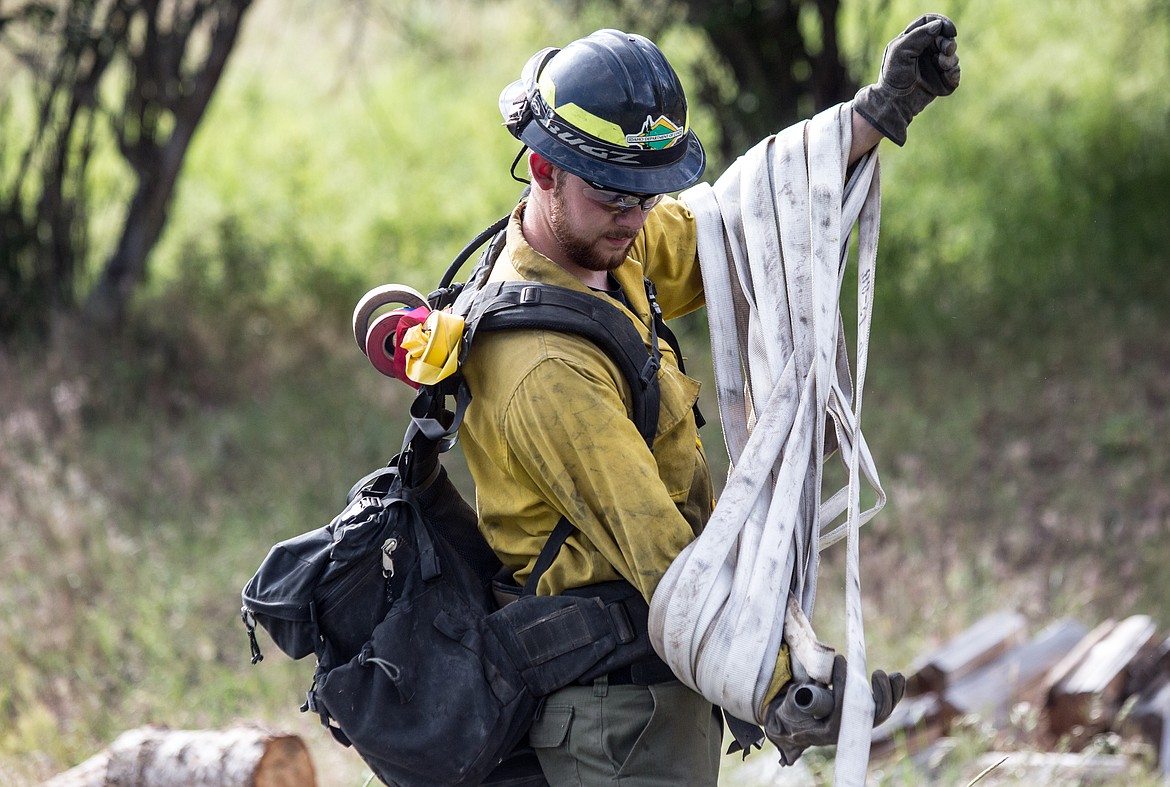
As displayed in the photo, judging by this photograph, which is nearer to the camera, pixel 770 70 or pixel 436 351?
pixel 436 351

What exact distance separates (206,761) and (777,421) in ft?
6.35

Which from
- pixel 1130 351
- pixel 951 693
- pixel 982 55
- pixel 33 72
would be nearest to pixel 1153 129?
pixel 982 55

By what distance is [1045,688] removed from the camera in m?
4.50

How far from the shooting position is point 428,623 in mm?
2568

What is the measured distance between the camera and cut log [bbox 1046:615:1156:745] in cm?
438

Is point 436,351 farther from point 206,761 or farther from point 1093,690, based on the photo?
point 1093,690

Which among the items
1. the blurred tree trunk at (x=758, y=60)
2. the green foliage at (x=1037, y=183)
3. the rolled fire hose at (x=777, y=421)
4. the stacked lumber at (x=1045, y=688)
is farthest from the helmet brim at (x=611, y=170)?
the green foliage at (x=1037, y=183)

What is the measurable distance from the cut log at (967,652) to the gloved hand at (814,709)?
248 centimetres

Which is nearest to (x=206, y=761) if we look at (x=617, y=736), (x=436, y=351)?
(x=617, y=736)

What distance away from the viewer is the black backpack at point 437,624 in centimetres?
248

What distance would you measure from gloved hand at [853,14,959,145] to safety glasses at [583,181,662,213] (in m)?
0.52

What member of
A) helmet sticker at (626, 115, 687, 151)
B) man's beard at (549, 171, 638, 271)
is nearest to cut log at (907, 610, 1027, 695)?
man's beard at (549, 171, 638, 271)

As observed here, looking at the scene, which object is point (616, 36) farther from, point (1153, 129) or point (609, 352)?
point (1153, 129)

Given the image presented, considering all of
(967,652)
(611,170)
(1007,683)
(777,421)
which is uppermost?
(611,170)
